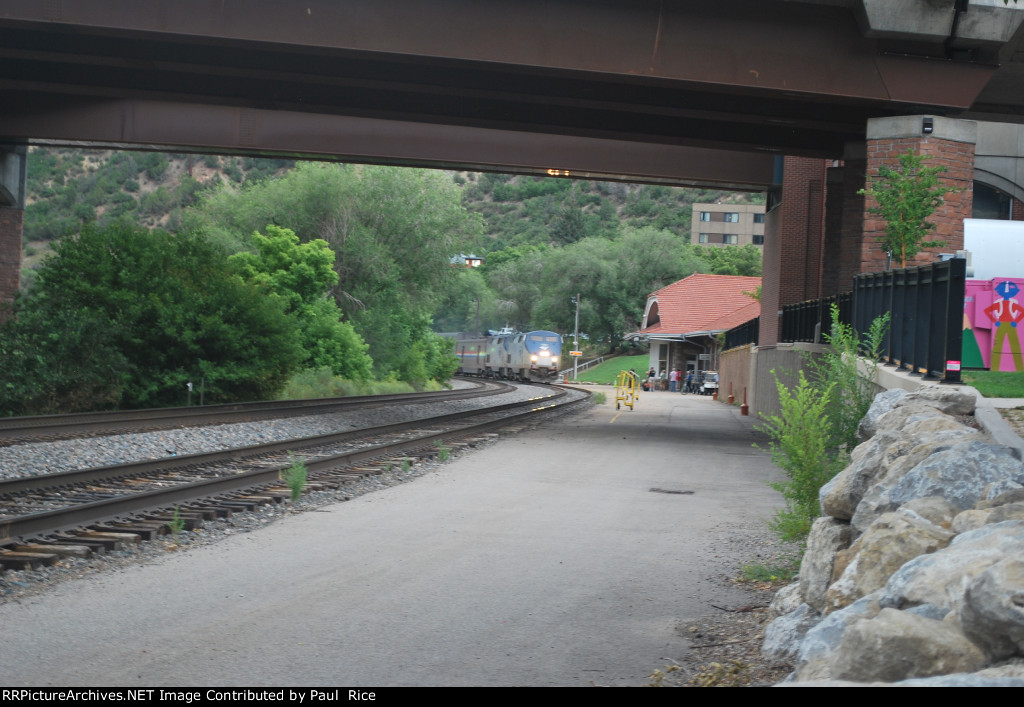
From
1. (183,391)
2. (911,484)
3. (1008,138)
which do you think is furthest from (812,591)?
(1008,138)

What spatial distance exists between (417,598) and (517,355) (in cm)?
5977

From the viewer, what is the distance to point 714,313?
219ft

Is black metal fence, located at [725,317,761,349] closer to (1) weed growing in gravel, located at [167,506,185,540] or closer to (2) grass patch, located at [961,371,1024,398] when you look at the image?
(2) grass patch, located at [961,371,1024,398]

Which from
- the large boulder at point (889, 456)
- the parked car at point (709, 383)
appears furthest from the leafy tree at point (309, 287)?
the large boulder at point (889, 456)

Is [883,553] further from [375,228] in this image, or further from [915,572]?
[375,228]

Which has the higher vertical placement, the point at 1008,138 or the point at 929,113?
the point at 1008,138

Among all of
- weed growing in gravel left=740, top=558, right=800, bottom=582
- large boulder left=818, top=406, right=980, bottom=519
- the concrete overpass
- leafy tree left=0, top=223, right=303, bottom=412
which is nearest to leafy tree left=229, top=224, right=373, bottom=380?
leafy tree left=0, top=223, right=303, bottom=412

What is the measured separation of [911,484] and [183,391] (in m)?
22.4

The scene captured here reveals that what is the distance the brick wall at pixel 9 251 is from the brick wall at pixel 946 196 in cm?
2230

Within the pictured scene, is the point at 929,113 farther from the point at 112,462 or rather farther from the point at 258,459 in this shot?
the point at 112,462

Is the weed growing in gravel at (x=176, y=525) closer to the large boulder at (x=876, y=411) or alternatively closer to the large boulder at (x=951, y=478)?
the large boulder at (x=951, y=478)

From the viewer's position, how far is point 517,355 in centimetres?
6675

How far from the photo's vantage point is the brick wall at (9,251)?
1085 inches

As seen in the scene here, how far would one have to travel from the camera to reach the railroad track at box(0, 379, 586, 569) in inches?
335
